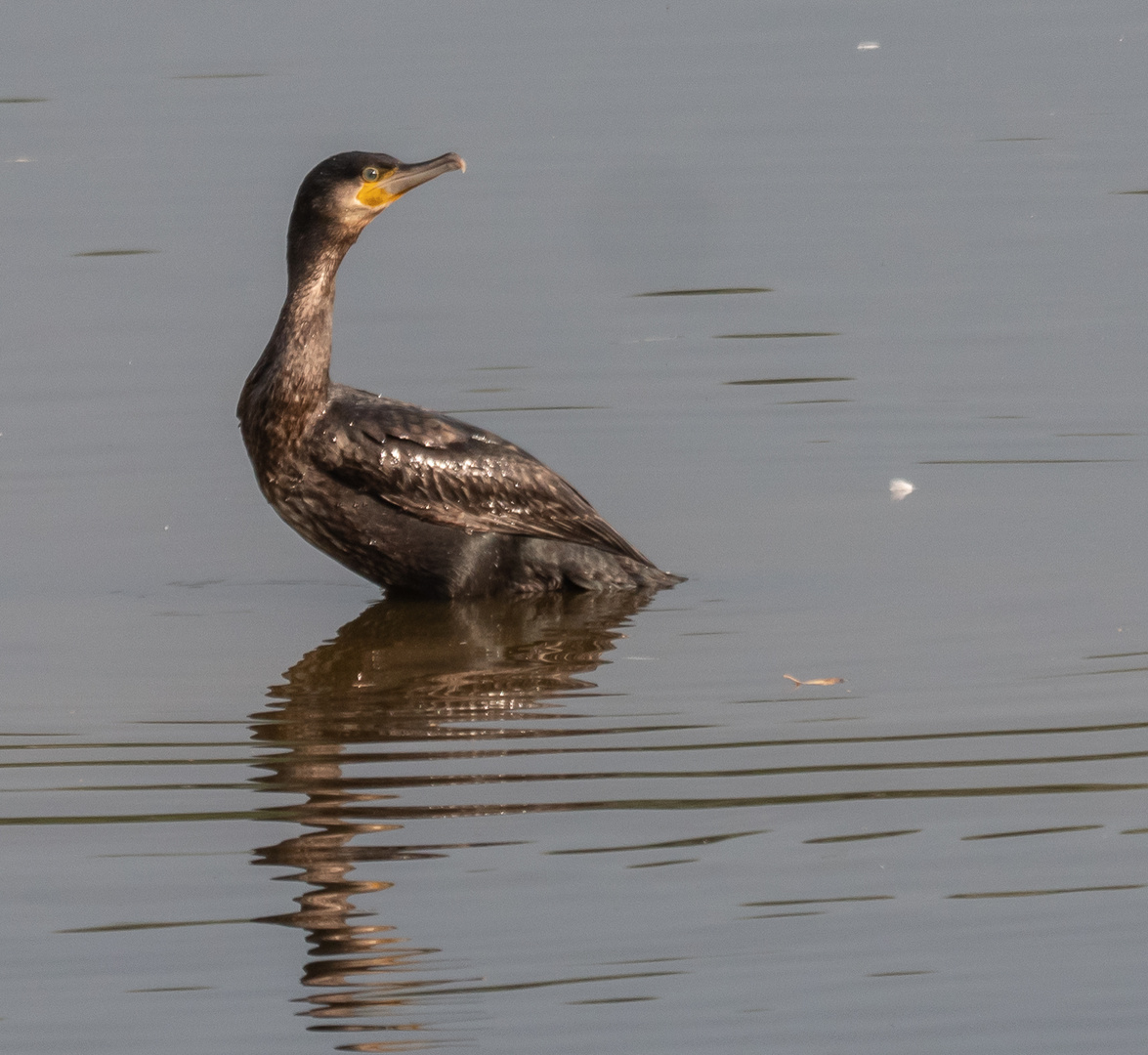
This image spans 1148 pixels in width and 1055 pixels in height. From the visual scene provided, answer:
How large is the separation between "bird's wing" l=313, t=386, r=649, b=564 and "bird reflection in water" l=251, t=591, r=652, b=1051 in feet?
1.08

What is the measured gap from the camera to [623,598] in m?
8.02

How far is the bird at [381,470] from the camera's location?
24.9ft

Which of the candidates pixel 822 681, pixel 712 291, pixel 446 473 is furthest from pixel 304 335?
pixel 712 291

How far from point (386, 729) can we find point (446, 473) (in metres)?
1.46

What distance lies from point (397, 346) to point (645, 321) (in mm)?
1413

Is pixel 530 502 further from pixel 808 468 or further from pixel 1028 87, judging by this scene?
pixel 1028 87

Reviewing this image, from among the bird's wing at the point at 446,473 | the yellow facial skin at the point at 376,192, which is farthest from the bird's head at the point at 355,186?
the bird's wing at the point at 446,473

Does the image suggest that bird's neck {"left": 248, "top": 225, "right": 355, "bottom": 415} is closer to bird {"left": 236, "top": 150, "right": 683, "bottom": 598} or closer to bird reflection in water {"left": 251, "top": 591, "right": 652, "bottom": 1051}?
bird {"left": 236, "top": 150, "right": 683, "bottom": 598}

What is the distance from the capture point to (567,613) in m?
7.92

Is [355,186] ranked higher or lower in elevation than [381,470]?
higher

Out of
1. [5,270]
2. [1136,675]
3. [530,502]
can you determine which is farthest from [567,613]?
[5,270]

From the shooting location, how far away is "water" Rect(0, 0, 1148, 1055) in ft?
15.8

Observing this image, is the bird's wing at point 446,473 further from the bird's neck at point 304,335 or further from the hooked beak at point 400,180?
the hooked beak at point 400,180

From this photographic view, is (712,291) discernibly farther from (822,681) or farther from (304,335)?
(822,681)
